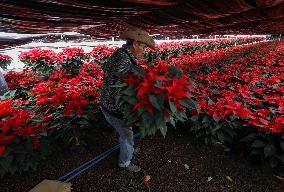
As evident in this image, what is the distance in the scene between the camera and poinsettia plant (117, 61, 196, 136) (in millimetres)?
2107

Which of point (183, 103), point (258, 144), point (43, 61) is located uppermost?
point (183, 103)

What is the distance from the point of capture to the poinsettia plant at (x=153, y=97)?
211 centimetres

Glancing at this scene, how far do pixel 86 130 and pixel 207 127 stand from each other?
5.70 ft

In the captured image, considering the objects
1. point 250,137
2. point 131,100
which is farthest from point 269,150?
point 131,100

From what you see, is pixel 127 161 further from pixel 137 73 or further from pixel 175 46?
pixel 175 46

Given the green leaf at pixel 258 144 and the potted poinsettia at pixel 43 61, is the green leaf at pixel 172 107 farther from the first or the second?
the potted poinsettia at pixel 43 61

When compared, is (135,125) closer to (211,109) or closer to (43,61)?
(211,109)

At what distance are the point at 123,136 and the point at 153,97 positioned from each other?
905 millimetres

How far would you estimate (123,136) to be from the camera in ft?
9.14

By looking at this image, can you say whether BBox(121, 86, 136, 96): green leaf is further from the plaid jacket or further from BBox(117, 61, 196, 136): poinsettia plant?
the plaid jacket

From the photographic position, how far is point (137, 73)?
7.18ft

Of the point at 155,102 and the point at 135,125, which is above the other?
the point at 155,102

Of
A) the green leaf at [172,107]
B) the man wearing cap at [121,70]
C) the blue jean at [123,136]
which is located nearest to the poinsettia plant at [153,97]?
the green leaf at [172,107]

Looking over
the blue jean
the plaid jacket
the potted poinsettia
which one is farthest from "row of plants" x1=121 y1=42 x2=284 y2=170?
the potted poinsettia
